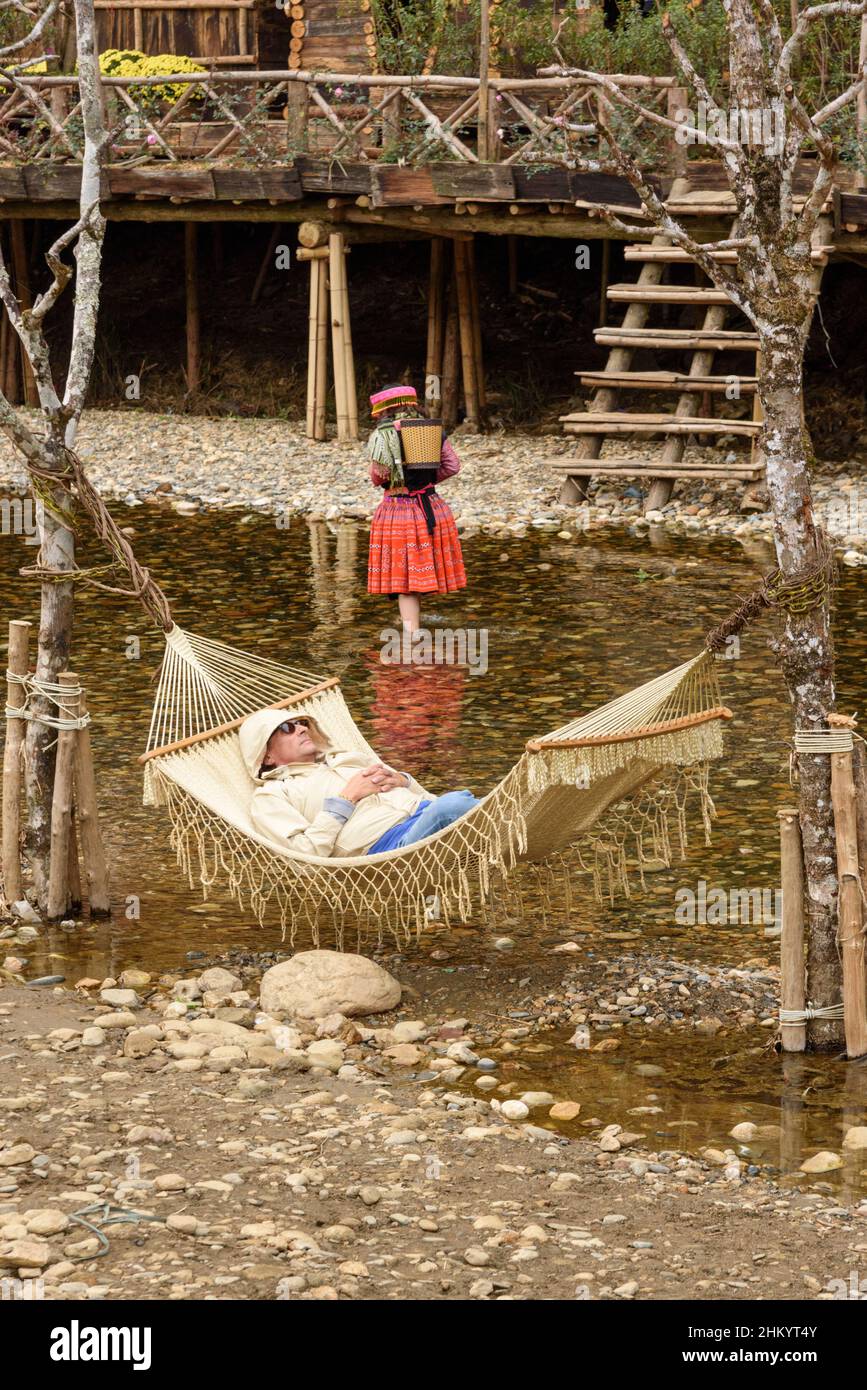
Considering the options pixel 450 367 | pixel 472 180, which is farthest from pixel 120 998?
pixel 450 367

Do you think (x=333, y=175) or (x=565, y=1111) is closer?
(x=565, y=1111)

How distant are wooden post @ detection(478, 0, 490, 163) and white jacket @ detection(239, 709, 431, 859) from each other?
8.27m

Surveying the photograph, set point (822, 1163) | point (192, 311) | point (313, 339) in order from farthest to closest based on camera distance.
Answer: point (192, 311) < point (313, 339) < point (822, 1163)

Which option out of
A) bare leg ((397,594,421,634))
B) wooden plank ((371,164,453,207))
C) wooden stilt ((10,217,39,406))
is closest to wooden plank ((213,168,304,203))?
wooden plank ((371,164,453,207))

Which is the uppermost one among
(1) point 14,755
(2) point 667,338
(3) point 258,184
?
(3) point 258,184

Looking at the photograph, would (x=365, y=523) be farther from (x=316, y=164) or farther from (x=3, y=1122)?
(x=3, y=1122)

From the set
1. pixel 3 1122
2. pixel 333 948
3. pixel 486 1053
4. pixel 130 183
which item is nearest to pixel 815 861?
pixel 486 1053

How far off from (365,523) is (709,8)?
494cm

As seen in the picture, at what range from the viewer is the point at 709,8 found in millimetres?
13305

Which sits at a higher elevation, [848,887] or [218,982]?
[848,887]

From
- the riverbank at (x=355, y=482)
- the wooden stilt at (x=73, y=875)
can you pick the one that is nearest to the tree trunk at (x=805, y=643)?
the wooden stilt at (x=73, y=875)

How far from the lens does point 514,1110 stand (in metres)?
4.23

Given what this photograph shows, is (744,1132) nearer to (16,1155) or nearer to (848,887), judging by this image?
(848,887)

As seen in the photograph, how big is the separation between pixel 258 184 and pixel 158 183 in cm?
91
